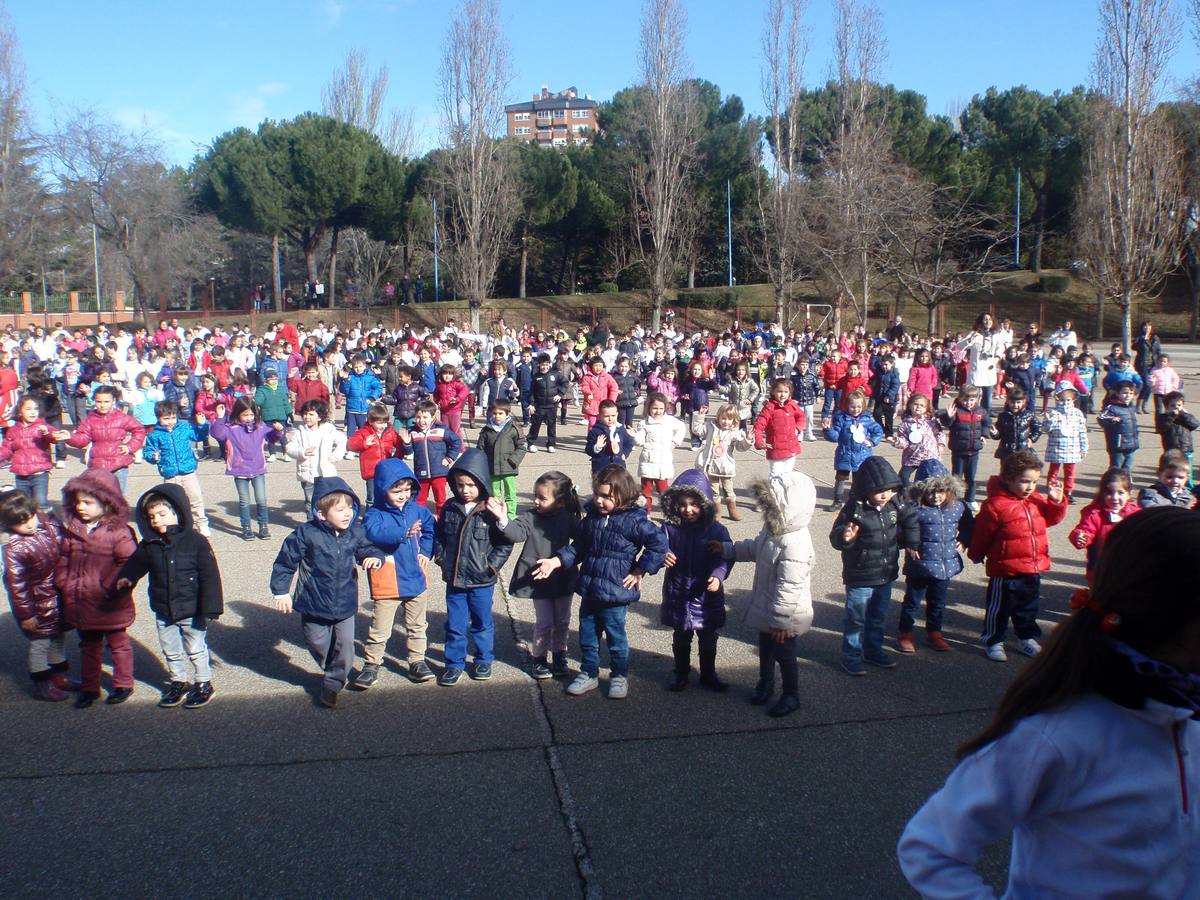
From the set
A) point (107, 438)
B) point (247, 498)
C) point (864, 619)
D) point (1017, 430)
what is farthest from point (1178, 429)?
point (107, 438)

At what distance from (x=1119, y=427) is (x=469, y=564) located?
26.3 feet

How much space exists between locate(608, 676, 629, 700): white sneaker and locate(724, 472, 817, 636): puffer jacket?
0.82 metres

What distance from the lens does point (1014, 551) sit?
5.72 meters

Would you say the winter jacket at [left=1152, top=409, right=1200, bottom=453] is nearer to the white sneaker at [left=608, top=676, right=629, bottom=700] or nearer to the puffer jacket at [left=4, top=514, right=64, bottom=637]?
the puffer jacket at [left=4, top=514, right=64, bottom=637]

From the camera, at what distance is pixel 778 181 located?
3569 centimetres

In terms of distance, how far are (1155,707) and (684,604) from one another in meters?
3.70

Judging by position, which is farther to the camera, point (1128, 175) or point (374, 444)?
point (1128, 175)

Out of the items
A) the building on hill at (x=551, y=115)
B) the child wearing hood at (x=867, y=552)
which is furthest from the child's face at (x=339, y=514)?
the building on hill at (x=551, y=115)

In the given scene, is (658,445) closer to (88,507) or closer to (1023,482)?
(1023,482)

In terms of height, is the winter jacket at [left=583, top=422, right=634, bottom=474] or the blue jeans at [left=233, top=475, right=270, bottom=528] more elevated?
the winter jacket at [left=583, top=422, right=634, bottom=474]

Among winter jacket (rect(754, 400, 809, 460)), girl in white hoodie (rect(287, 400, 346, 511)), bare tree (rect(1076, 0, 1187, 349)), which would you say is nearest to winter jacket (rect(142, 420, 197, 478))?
girl in white hoodie (rect(287, 400, 346, 511))

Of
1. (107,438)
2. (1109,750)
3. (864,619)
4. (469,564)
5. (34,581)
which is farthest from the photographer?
(107,438)

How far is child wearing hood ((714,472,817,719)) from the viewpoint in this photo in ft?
16.2

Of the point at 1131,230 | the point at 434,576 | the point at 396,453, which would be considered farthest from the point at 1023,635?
the point at 1131,230
